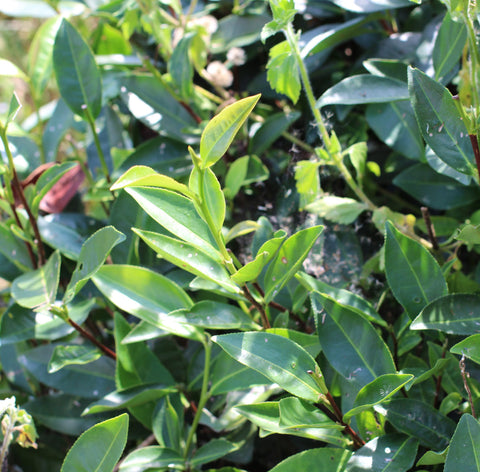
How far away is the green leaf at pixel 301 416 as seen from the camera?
43 cm

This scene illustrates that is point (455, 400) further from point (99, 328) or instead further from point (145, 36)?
point (145, 36)

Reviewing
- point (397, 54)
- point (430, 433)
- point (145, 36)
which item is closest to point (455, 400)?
point (430, 433)

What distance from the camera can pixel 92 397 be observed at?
26.9 inches

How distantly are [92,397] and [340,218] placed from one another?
0.36 meters

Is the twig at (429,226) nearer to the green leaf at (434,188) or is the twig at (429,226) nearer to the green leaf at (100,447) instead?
the green leaf at (434,188)

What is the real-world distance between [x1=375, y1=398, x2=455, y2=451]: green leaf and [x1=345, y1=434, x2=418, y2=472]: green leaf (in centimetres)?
1

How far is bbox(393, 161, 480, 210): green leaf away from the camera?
691 mm

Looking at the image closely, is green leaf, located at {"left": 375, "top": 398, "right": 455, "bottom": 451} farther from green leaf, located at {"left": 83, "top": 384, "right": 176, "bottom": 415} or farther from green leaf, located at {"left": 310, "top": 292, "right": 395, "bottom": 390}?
green leaf, located at {"left": 83, "top": 384, "right": 176, "bottom": 415}

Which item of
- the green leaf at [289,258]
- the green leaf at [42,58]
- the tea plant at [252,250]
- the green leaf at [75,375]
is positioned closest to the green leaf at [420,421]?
the tea plant at [252,250]

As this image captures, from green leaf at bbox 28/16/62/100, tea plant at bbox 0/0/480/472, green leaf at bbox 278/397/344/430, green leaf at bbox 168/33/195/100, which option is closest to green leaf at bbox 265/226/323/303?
tea plant at bbox 0/0/480/472

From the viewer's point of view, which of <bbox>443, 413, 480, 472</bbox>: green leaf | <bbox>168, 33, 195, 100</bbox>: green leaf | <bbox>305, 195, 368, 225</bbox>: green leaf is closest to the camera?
<bbox>443, 413, 480, 472</bbox>: green leaf

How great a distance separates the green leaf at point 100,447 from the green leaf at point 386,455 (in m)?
0.19

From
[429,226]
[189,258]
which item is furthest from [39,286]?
[429,226]

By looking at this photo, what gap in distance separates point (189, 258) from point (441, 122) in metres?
0.26
